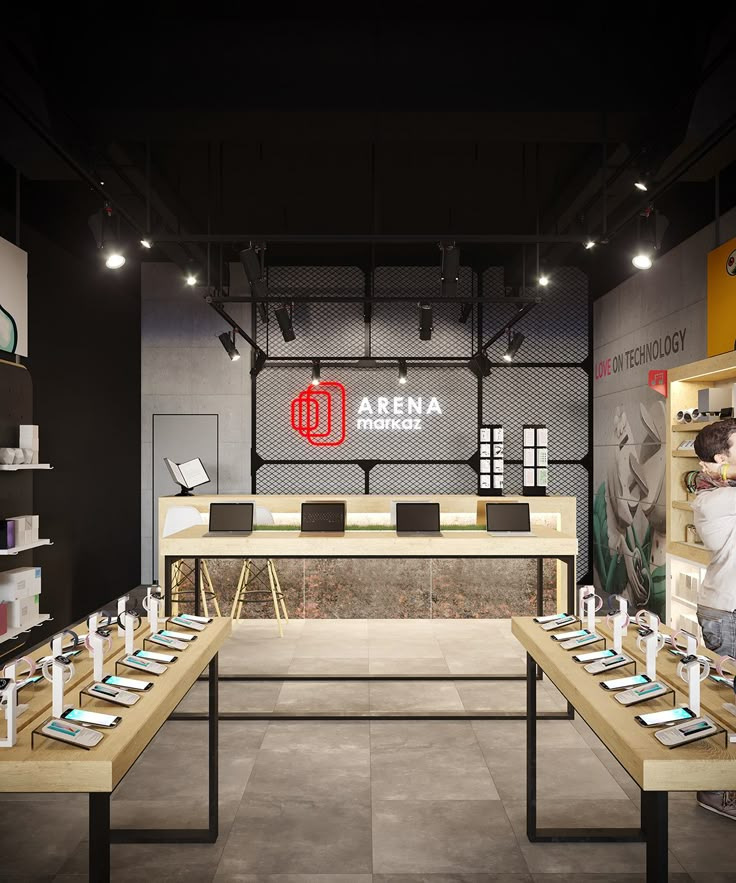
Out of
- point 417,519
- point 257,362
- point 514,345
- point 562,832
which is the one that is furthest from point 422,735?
point 257,362

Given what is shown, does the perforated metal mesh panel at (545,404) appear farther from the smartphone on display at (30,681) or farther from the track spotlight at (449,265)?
the smartphone on display at (30,681)

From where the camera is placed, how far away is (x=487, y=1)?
3752mm

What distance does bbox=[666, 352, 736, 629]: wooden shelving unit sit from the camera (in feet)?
16.4

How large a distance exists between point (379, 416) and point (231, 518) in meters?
4.19

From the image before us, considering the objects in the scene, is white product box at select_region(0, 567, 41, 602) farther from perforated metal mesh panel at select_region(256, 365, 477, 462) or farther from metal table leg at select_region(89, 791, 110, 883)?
perforated metal mesh panel at select_region(256, 365, 477, 462)

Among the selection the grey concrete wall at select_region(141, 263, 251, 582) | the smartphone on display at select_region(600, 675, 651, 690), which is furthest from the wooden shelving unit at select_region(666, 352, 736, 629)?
the grey concrete wall at select_region(141, 263, 251, 582)

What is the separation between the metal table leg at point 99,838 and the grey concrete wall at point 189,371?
23.0 ft

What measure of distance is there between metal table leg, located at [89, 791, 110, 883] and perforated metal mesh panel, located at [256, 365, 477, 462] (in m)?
7.05

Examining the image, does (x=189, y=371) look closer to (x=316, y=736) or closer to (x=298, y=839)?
(x=316, y=736)

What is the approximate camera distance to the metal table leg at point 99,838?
161 centimetres

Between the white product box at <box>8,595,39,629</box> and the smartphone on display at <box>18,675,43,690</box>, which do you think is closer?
the smartphone on display at <box>18,675,43,690</box>

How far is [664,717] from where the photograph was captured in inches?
72.5

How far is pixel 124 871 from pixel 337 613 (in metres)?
3.98

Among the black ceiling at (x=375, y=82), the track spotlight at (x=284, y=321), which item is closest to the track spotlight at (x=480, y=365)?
the track spotlight at (x=284, y=321)
